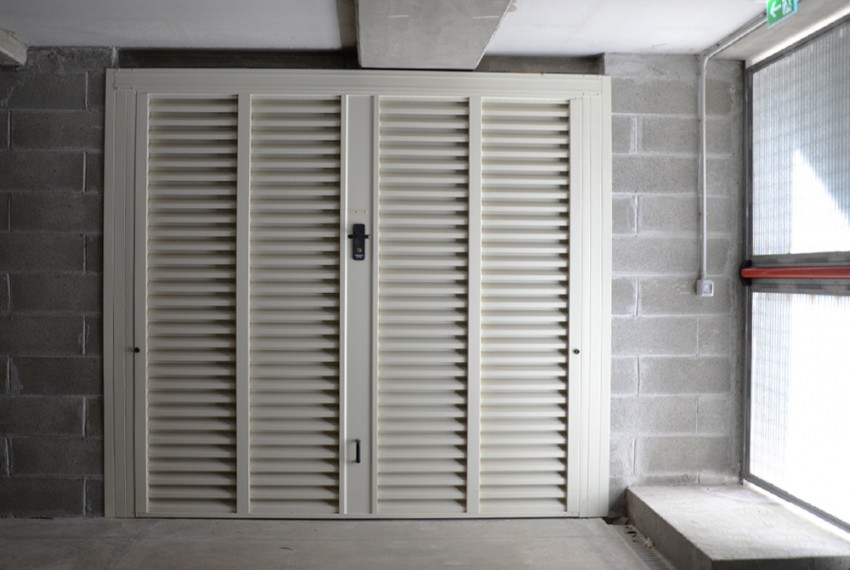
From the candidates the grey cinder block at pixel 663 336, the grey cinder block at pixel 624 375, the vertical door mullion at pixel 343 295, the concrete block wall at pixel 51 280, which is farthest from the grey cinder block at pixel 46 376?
the grey cinder block at pixel 663 336

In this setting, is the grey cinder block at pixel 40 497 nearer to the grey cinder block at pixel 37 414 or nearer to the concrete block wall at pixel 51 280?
the concrete block wall at pixel 51 280

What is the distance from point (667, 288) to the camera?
3811 millimetres

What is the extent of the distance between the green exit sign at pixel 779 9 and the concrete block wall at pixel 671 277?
910 mm

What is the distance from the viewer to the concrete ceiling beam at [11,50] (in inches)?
137

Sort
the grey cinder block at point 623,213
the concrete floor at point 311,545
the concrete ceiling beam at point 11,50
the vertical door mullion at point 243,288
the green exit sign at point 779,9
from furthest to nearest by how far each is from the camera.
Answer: the grey cinder block at point 623,213, the vertical door mullion at point 243,288, the concrete ceiling beam at point 11,50, the concrete floor at point 311,545, the green exit sign at point 779,9

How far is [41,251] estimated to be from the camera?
3.71 m

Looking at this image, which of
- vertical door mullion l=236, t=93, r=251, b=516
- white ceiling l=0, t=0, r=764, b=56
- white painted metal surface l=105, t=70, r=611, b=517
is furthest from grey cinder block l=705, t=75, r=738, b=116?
vertical door mullion l=236, t=93, r=251, b=516

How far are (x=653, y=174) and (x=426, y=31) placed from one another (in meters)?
1.36

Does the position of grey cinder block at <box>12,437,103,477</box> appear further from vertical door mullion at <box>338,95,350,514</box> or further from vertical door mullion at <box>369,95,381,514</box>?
vertical door mullion at <box>369,95,381,514</box>

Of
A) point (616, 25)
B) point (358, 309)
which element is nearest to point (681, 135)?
point (616, 25)

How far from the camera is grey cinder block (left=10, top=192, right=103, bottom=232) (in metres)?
3.71

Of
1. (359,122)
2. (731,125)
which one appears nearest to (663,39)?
(731,125)

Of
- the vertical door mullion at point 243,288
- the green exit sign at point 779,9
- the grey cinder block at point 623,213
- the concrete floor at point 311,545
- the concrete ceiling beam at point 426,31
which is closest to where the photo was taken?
the green exit sign at point 779,9

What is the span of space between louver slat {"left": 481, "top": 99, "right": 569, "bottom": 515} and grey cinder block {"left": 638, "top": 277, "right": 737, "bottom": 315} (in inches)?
16.2
